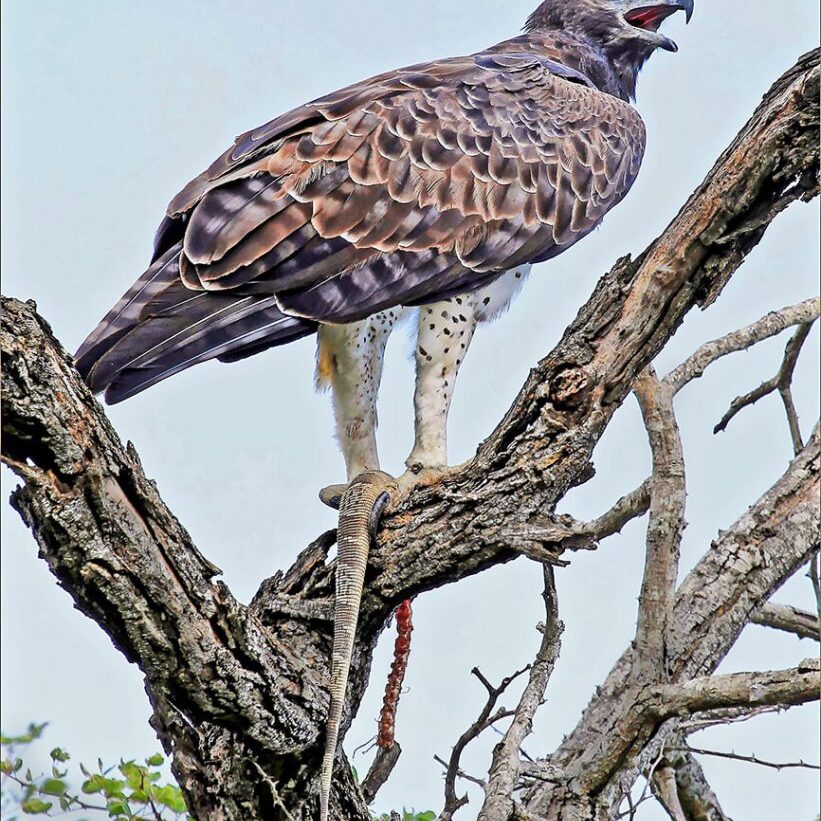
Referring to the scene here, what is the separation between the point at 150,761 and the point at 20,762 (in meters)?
0.41

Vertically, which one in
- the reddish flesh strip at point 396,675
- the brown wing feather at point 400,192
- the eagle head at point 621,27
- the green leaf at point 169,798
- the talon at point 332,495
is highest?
the eagle head at point 621,27

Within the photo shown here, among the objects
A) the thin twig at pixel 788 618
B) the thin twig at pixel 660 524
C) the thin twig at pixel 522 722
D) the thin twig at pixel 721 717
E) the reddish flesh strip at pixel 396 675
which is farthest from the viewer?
the thin twig at pixel 788 618

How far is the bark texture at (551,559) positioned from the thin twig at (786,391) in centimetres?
25

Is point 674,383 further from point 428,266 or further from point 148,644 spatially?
point 148,644

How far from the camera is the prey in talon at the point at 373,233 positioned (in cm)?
436

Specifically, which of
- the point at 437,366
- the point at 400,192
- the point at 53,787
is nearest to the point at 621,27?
the point at 400,192

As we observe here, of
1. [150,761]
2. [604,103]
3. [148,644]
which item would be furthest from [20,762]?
[604,103]

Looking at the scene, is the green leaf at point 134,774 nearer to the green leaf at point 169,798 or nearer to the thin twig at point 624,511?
the green leaf at point 169,798

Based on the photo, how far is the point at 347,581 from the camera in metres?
4.15

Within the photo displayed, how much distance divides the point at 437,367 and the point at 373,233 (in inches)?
23.5

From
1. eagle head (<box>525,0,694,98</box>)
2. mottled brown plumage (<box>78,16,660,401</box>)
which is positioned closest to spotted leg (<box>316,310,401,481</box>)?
mottled brown plumage (<box>78,16,660,401</box>)

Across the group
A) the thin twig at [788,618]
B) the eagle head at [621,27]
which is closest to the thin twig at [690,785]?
the thin twig at [788,618]

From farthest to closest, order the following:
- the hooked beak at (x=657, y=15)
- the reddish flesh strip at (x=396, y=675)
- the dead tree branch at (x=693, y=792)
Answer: the hooked beak at (x=657, y=15) → the dead tree branch at (x=693, y=792) → the reddish flesh strip at (x=396, y=675)

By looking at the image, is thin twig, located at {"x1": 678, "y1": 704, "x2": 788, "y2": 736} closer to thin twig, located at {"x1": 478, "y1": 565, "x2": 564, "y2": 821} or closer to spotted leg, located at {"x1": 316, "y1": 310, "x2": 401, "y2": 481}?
thin twig, located at {"x1": 478, "y1": 565, "x2": 564, "y2": 821}
